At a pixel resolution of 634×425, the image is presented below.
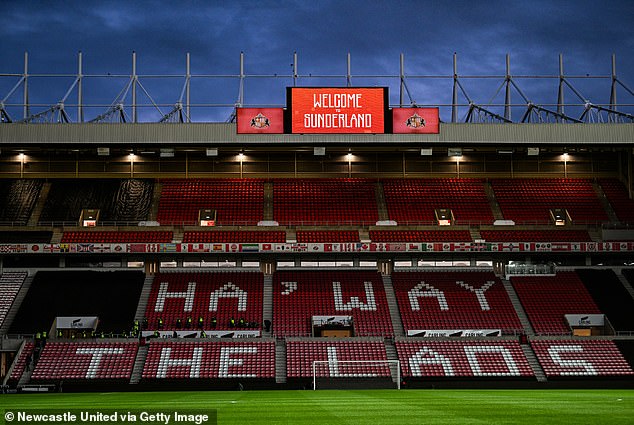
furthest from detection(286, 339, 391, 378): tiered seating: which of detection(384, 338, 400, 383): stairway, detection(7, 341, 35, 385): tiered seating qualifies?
detection(7, 341, 35, 385): tiered seating

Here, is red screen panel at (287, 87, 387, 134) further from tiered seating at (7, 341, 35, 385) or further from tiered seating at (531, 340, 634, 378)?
tiered seating at (7, 341, 35, 385)

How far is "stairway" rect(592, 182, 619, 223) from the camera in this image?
5747cm

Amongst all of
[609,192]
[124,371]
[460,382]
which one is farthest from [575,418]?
[609,192]

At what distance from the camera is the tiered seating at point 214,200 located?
56.1 metres

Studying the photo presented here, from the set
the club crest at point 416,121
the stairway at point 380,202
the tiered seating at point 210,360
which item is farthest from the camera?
the stairway at point 380,202

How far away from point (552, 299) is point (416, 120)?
15.7 m

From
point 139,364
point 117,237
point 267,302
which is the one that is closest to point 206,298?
point 267,302

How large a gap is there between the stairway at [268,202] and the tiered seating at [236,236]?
225 cm

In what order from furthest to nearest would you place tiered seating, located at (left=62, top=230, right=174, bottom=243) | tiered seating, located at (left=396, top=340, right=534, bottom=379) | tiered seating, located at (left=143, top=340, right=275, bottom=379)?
1. tiered seating, located at (left=62, top=230, right=174, bottom=243)
2. tiered seating, located at (left=396, top=340, right=534, bottom=379)
3. tiered seating, located at (left=143, top=340, right=275, bottom=379)

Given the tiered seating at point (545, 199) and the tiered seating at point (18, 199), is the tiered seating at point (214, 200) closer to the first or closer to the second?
the tiered seating at point (18, 199)

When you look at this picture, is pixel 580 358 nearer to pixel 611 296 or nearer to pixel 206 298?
pixel 611 296

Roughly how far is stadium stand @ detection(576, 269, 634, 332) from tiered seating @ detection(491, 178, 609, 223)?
14.9ft

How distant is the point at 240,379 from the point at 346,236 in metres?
15.3

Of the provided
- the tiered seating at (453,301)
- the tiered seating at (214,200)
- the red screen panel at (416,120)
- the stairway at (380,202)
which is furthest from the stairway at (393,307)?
the red screen panel at (416,120)
